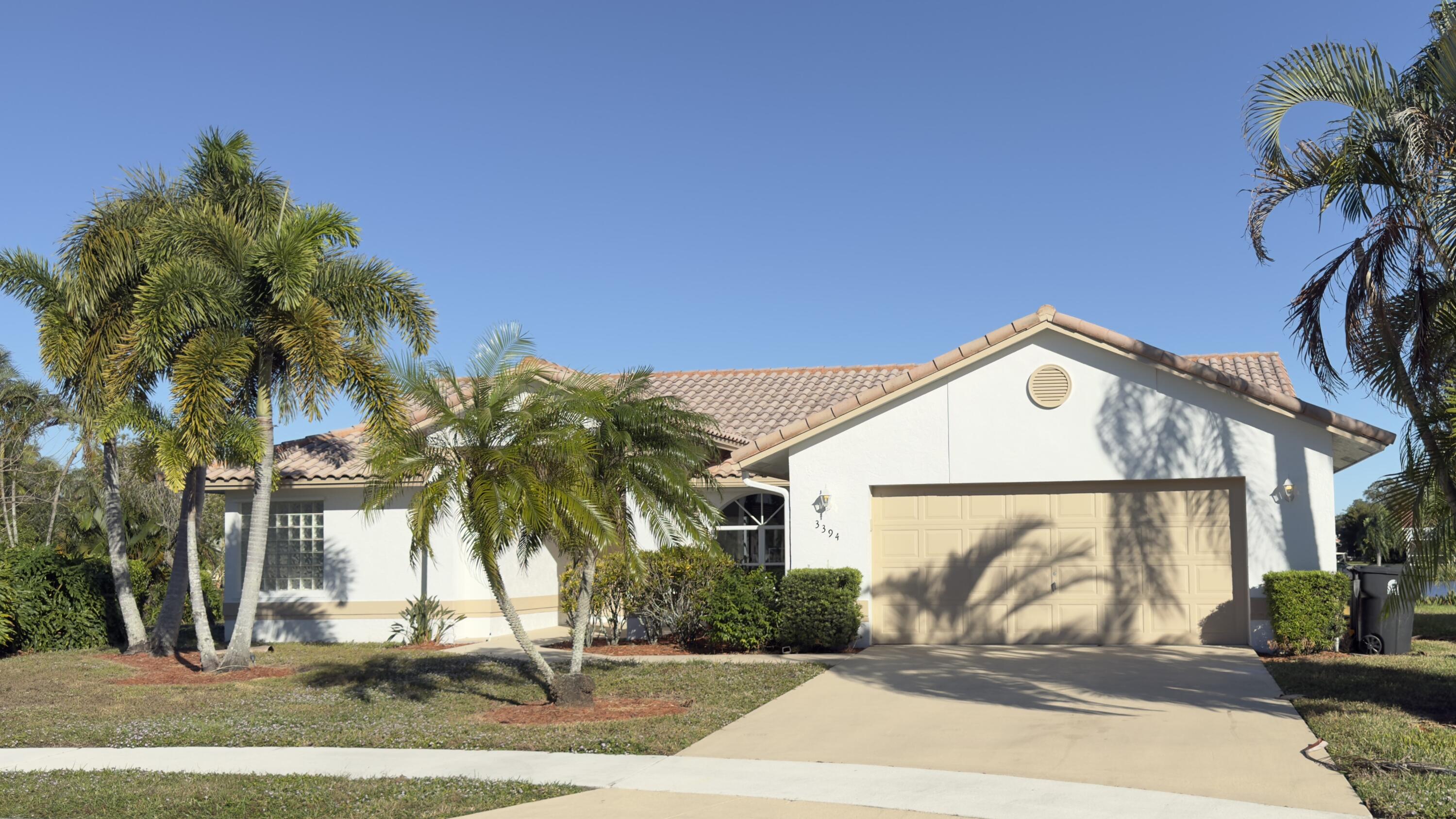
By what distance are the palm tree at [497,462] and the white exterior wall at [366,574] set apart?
8010 millimetres

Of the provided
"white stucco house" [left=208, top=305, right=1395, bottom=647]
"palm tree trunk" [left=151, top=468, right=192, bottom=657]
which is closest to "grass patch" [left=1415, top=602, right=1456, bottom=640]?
"white stucco house" [left=208, top=305, right=1395, bottom=647]

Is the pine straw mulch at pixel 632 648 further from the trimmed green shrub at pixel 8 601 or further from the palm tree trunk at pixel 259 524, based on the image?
the trimmed green shrub at pixel 8 601

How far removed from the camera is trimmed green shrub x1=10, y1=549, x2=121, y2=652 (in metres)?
19.2

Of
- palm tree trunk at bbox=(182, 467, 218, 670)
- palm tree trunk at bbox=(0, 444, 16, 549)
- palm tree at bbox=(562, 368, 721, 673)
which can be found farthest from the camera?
palm tree trunk at bbox=(0, 444, 16, 549)

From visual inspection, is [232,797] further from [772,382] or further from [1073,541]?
[772,382]

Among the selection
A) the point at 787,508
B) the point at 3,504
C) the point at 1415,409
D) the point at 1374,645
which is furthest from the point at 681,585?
the point at 3,504

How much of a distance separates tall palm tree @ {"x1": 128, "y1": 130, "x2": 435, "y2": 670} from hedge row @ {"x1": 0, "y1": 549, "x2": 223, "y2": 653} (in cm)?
516

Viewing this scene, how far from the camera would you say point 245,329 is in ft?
53.4

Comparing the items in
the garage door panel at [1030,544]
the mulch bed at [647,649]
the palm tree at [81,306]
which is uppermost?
the palm tree at [81,306]

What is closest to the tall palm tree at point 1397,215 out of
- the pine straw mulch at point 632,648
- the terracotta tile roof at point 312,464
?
the pine straw mulch at point 632,648

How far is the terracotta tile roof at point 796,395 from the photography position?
15430 millimetres

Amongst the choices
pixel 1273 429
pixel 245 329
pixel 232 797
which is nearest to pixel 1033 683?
pixel 1273 429

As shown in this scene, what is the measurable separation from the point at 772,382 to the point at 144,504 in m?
20.0

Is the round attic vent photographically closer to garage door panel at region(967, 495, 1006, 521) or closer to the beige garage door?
the beige garage door
